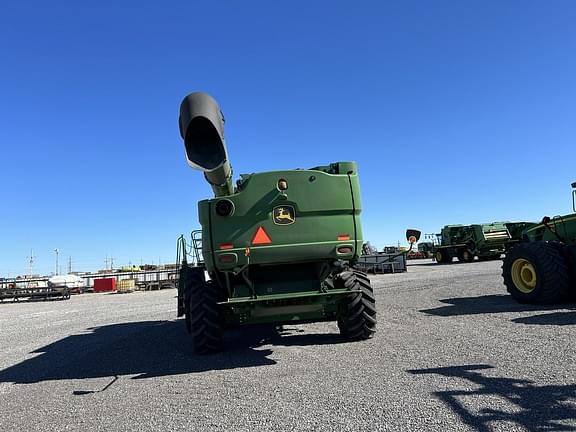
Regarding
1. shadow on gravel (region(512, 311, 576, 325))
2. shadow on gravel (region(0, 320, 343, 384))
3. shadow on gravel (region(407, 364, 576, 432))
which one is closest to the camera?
shadow on gravel (region(407, 364, 576, 432))

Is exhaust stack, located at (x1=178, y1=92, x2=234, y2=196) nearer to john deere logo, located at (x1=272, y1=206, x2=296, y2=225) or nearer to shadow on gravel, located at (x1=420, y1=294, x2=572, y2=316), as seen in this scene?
john deere logo, located at (x1=272, y1=206, x2=296, y2=225)

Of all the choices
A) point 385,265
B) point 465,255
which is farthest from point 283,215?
point 465,255

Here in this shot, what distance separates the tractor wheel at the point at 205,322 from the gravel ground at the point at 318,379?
0.29 metres

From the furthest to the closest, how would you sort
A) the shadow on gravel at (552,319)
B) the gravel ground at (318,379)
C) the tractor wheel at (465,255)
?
the tractor wheel at (465,255) → the shadow on gravel at (552,319) → the gravel ground at (318,379)

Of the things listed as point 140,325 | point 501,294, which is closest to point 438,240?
point 501,294

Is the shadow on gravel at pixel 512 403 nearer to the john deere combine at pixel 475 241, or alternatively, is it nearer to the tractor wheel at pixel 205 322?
the tractor wheel at pixel 205 322

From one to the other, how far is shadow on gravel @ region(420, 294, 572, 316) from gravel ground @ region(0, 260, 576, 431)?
0.15 metres

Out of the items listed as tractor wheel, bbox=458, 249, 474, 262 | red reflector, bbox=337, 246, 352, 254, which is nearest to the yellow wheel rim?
red reflector, bbox=337, 246, 352, 254

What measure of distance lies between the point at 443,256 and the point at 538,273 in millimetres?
26289

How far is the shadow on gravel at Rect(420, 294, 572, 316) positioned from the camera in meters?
9.41

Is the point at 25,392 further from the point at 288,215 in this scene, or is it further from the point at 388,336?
the point at 388,336

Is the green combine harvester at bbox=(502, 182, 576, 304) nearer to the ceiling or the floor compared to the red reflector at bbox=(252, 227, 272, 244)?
nearer to the floor

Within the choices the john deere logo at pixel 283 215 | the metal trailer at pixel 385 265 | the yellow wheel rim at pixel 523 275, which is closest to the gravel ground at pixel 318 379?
the yellow wheel rim at pixel 523 275

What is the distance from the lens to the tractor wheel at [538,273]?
946 cm
